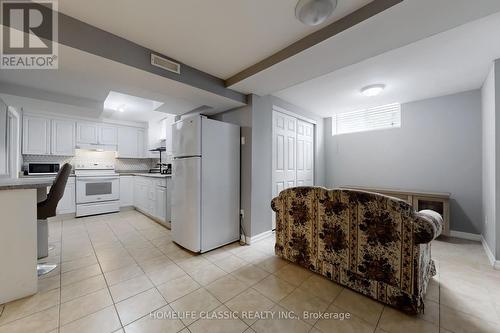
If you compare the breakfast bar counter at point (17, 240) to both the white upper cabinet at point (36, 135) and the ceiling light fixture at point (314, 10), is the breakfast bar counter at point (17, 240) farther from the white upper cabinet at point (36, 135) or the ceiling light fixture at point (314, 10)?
the white upper cabinet at point (36, 135)

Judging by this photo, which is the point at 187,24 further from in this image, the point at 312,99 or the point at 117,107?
the point at 117,107

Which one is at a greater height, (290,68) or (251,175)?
(290,68)

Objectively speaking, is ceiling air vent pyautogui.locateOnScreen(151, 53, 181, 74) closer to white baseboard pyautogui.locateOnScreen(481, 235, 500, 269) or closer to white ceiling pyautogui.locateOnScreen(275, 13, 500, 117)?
white ceiling pyautogui.locateOnScreen(275, 13, 500, 117)

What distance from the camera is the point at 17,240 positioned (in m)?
1.74

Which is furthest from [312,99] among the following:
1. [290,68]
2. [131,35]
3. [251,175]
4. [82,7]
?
[82,7]

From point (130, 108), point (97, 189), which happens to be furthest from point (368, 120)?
point (97, 189)

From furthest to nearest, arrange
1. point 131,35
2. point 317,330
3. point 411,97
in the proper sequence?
point 411,97
point 131,35
point 317,330

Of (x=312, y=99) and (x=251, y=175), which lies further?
(x=312, y=99)

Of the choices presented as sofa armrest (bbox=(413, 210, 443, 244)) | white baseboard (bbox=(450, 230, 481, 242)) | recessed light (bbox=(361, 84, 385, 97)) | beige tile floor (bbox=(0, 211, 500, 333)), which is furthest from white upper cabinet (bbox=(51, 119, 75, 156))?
white baseboard (bbox=(450, 230, 481, 242))

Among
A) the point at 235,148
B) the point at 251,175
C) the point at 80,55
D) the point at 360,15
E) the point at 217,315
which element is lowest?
the point at 217,315

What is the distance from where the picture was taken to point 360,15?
1.47 meters

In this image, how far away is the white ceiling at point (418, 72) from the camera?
74.7 inches

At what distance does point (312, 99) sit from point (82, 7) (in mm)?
3163

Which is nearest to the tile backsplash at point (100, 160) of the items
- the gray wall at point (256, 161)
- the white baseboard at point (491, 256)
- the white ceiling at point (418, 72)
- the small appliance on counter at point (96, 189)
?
the small appliance on counter at point (96, 189)
